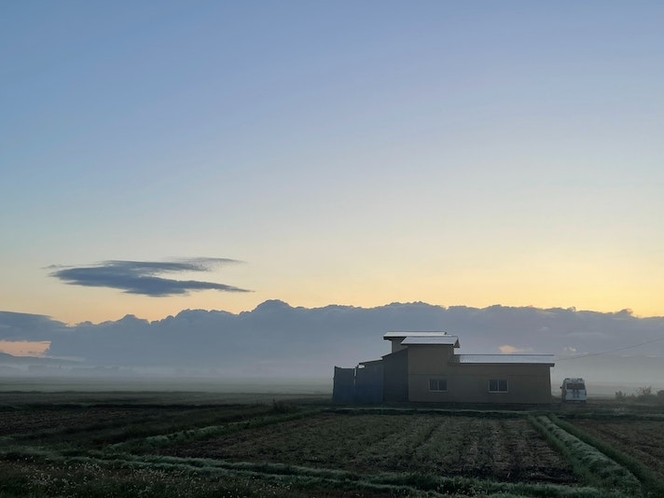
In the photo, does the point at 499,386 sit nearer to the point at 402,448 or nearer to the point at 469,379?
the point at 469,379

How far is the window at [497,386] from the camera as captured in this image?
5766 centimetres

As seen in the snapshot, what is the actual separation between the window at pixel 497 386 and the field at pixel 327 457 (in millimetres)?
16743

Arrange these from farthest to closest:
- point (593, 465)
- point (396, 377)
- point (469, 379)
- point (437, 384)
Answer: point (396, 377), point (437, 384), point (469, 379), point (593, 465)

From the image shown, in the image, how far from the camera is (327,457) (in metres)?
23.5

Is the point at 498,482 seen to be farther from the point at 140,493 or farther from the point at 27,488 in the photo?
the point at 27,488

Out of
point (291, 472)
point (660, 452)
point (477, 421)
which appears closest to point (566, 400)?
point (477, 421)

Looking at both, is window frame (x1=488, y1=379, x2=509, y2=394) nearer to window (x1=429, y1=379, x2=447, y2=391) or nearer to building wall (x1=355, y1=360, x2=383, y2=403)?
window (x1=429, y1=379, x2=447, y2=391)

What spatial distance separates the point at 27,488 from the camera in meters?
15.7

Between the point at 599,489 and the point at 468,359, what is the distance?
44606 mm

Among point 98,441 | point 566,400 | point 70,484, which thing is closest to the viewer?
point 70,484

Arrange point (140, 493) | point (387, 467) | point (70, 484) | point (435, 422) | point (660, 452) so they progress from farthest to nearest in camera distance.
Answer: point (435, 422), point (660, 452), point (387, 467), point (70, 484), point (140, 493)

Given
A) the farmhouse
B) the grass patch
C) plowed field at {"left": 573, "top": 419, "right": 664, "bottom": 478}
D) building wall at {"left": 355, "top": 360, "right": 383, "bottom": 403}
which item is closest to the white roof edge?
the farmhouse

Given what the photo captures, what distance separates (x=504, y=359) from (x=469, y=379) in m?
4.48

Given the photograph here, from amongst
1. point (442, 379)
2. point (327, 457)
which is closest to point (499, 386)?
point (442, 379)
